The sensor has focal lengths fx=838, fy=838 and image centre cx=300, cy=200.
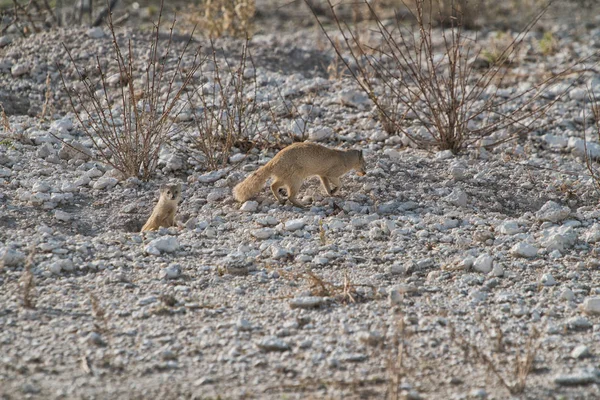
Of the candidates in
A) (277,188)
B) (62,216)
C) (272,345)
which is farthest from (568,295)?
(62,216)

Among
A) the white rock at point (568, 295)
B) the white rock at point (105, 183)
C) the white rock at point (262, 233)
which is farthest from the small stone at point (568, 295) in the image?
the white rock at point (105, 183)

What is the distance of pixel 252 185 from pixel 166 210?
0.62 metres

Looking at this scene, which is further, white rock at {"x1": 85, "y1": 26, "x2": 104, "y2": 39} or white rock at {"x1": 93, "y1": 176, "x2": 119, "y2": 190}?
white rock at {"x1": 85, "y1": 26, "x2": 104, "y2": 39}

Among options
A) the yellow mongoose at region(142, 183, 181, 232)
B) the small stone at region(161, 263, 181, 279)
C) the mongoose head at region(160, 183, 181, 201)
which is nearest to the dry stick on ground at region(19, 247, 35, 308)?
the small stone at region(161, 263, 181, 279)

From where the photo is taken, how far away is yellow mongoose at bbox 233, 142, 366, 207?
5.77m

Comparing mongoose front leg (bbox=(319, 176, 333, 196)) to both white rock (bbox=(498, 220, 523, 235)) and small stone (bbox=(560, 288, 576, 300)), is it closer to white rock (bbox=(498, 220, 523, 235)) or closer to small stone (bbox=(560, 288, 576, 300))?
white rock (bbox=(498, 220, 523, 235))

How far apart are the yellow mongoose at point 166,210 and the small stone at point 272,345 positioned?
1.77m

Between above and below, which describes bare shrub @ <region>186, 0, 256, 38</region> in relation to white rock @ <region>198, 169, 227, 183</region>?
above

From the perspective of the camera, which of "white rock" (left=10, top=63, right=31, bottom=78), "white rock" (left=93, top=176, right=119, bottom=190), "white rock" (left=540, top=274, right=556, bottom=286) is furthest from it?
"white rock" (left=10, top=63, right=31, bottom=78)

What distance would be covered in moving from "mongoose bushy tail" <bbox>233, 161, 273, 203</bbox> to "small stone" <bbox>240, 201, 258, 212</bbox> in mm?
66

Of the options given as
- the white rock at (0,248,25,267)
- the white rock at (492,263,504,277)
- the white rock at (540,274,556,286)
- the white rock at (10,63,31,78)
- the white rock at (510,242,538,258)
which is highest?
the white rock at (10,63,31,78)

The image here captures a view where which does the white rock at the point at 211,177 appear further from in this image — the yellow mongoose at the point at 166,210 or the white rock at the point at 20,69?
the white rock at the point at 20,69

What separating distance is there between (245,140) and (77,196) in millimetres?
1502

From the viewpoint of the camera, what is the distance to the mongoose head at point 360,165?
607cm
